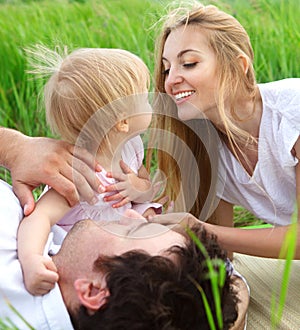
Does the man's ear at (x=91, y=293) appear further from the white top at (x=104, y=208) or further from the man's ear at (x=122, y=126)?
the man's ear at (x=122, y=126)

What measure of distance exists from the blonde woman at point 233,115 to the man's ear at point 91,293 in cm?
67

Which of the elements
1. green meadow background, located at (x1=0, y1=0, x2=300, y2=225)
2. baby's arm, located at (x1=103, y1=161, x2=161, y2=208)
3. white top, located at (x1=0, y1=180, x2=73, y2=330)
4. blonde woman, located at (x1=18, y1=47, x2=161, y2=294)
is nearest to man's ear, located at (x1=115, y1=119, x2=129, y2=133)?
blonde woman, located at (x1=18, y1=47, x2=161, y2=294)

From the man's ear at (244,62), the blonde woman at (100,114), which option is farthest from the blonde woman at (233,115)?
the blonde woman at (100,114)

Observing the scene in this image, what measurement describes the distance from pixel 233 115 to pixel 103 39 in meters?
1.93

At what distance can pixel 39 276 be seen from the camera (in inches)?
64.0

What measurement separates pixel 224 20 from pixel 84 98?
0.61 m

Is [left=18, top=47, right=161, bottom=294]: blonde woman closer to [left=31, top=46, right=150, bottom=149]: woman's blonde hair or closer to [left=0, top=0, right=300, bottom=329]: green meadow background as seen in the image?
[left=31, top=46, right=150, bottom=149]: woman's blonde hair

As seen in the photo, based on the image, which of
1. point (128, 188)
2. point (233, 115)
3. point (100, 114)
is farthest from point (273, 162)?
point (100, 114)

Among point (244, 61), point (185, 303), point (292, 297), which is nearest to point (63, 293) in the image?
point (185, 303)

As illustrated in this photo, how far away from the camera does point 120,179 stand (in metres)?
2.07

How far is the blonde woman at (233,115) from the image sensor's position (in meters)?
2.21

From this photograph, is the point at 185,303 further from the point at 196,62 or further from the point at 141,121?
the point at 196,62

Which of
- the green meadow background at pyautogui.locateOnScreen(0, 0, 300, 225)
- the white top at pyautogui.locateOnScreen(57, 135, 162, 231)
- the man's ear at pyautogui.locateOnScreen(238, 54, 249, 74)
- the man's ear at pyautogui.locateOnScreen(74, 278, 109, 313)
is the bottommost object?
the green meadow background at pyautogui.locateOnScreen(0, 0, 300, 225)

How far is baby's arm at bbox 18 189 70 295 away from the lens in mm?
1631
